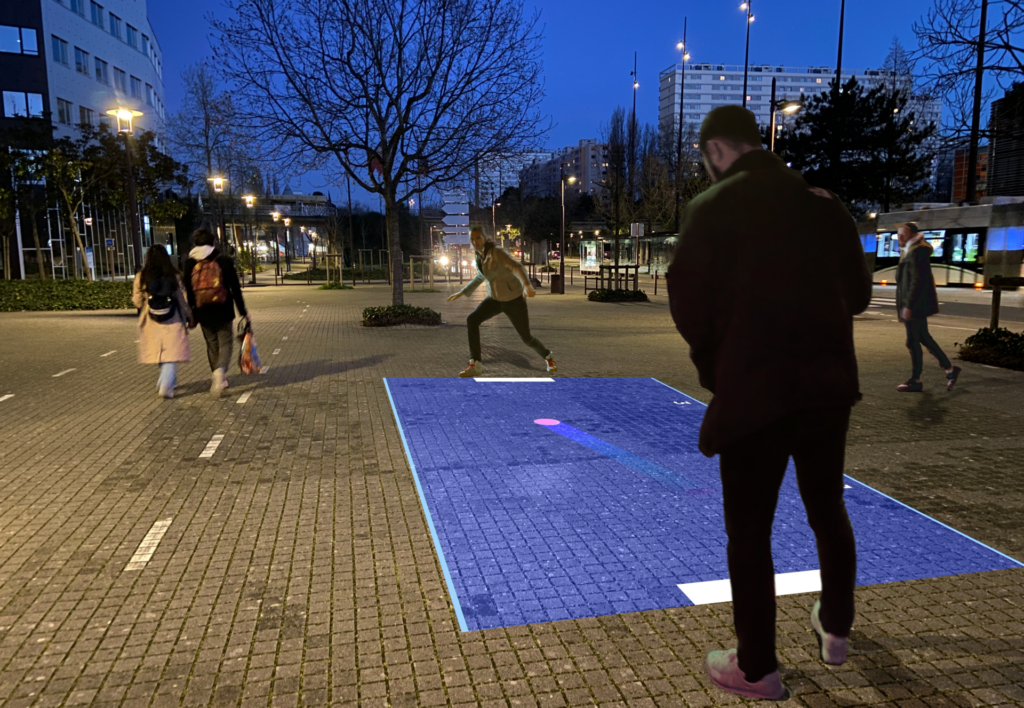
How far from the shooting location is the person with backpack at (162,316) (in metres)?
7.67

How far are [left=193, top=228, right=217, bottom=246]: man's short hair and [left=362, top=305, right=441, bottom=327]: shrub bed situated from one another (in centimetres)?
784

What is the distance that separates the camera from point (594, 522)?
13.8 ft

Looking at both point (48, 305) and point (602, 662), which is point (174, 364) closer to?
point (602, 662)

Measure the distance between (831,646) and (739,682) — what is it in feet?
1.31

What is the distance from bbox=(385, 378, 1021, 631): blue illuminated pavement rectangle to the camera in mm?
3371

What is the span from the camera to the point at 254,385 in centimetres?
864

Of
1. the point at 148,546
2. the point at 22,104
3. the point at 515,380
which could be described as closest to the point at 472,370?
the point at 515,380

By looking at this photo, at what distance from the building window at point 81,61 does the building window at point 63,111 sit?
290 centimetres

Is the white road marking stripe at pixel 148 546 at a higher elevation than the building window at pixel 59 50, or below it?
below

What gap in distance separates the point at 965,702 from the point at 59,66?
1851 inches

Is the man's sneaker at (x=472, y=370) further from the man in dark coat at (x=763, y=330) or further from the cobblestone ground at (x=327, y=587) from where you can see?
the man in dark coat at (x=763, y=330)

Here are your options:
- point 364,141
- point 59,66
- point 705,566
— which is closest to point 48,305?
point 364,141

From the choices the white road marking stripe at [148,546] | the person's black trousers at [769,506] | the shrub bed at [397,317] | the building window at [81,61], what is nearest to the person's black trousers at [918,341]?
the person's black trousers at [769,506]

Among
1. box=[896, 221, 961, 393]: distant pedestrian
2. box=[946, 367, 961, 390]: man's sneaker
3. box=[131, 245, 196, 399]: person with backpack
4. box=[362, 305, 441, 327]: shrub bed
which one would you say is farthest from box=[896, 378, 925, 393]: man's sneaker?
box=[362, 305, 441, 327]: shrub bed
